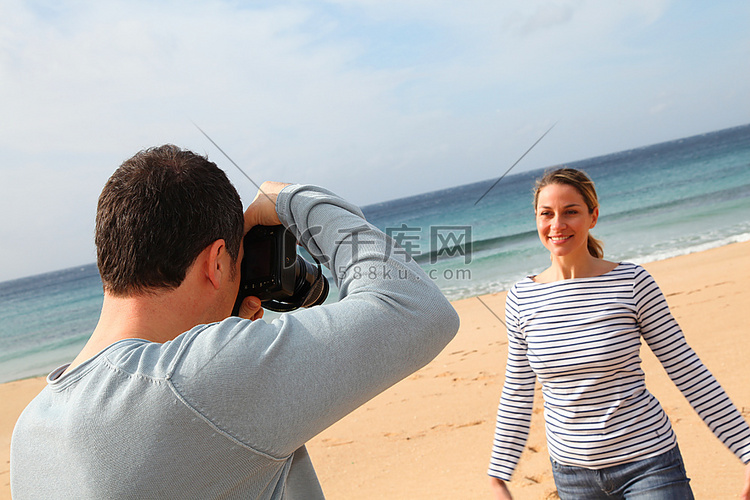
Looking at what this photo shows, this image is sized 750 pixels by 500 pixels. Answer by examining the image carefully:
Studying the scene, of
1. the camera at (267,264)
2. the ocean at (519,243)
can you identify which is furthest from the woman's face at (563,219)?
the ocean at (519,243)

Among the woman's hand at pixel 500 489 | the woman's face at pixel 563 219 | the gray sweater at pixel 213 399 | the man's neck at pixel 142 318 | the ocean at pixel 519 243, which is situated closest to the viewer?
the gray sweater at pixel 213 399

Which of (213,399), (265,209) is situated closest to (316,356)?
(213,399)

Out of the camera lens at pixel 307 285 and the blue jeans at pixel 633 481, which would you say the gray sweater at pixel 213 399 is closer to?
the camera lens at pixel 307 285

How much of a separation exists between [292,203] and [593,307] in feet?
4.06

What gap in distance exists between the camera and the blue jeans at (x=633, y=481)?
1.52 meters

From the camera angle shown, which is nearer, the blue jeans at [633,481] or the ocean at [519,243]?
the blue jeans at [633,481]

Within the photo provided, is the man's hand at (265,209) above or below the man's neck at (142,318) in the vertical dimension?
above

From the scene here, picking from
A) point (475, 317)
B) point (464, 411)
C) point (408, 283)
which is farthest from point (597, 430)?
point (475, 317)

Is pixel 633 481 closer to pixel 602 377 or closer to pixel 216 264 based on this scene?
pixel 602 377

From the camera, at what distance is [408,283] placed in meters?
0.78

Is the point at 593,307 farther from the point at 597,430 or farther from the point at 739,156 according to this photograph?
the point at 739,156

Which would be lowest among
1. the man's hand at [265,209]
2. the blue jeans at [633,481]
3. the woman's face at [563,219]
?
the blue jeans at [633,481]

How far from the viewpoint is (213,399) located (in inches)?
26.0

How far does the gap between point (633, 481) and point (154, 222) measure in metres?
1.56
